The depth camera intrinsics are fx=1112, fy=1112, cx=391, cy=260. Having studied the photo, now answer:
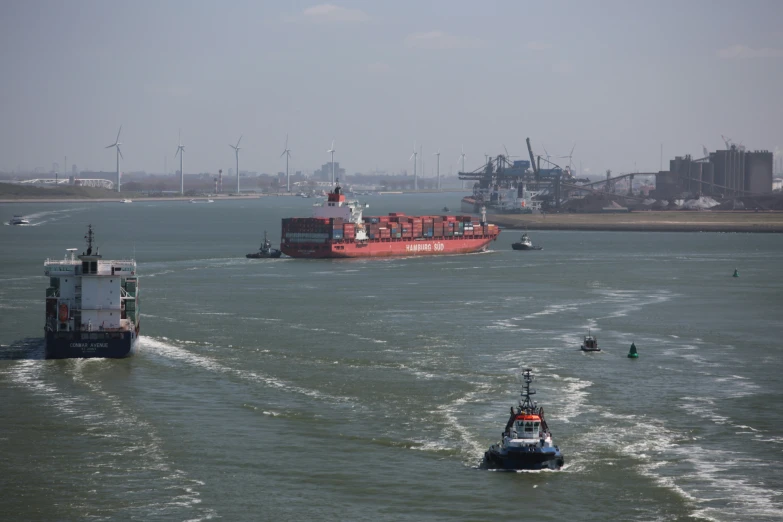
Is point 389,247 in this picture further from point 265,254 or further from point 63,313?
point 63,313

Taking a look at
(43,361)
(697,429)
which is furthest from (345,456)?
(43,361)

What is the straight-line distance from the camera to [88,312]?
58.4 m

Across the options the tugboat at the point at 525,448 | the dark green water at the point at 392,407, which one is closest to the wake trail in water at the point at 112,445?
the dark green water at the point at 392,407

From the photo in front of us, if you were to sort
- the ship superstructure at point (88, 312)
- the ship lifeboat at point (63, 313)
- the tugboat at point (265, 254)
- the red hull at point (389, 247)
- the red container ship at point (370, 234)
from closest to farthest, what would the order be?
the ship superstructure at point (88, 312) < the ship lifeboat at point (63, 313) < the tugboat at point (265, 254) < the red hull at point (389, 247) < the red container ship at point (370, 234)

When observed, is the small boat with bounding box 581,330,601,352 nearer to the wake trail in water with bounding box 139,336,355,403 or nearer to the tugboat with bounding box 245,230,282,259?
the wake trail in water with bounding box 139,336,355,403

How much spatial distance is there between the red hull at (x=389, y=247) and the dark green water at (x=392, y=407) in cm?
3650

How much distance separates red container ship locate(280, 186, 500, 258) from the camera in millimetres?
129750

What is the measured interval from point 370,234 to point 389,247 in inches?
113

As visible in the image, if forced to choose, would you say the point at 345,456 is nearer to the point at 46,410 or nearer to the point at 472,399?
the point at 472,399

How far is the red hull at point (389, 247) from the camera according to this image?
5079 inches

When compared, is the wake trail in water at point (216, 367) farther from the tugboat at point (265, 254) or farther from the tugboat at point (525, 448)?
the tugboat at point (265, 254)

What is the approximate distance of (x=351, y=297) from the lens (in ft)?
285

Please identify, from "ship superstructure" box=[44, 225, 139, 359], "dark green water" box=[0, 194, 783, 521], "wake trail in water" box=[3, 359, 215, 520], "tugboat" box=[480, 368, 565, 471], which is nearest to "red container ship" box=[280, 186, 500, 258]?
"dark green water" box=[0, 194, 783, 521]

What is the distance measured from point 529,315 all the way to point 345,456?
38432 mm
